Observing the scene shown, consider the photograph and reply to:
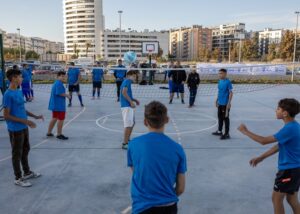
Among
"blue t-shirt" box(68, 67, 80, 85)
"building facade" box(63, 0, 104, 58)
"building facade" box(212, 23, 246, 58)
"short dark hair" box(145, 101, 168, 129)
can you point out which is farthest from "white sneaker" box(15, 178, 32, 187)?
"building facade" box(212, 23, 246, 58)

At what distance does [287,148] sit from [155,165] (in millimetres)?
1852

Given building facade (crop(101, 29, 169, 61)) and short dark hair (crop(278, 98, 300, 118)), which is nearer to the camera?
short dark hair (crop(278, 98, 300, 118))

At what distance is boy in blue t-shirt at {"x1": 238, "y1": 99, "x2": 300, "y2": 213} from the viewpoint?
349 centimetres

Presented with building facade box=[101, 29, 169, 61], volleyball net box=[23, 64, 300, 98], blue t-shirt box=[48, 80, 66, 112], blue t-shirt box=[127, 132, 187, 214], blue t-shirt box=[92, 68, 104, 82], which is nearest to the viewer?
blue t-shirt box=[127, 132, 187, 214]

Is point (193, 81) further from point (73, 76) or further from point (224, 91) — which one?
point (224, 91)

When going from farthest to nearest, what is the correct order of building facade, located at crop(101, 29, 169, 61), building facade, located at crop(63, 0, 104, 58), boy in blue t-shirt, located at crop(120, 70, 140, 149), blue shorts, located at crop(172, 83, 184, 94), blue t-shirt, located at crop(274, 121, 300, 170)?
1. building facade, located at crop(63, 0, 104, 58)
2. building facade, located at crop(101, 29, 169, 61)
3. blue shorts, located at crop(172, 83, 184, 94)
4. boy in blue t-shirt, located at crop(120, 70, 140, 149)
5. blue t-shirt, located at crop(274, 121, 300, 170)

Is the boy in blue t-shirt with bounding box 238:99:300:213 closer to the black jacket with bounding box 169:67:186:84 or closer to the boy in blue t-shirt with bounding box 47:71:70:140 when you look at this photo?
the boy in blue t-shirt with bounding box 47:71:70:140

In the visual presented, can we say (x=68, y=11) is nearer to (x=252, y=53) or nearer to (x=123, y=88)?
(x=252, y=53)

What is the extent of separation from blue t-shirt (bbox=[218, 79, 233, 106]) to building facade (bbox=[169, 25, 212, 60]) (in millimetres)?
149344

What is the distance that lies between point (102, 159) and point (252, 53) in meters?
83.4

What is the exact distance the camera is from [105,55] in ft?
464

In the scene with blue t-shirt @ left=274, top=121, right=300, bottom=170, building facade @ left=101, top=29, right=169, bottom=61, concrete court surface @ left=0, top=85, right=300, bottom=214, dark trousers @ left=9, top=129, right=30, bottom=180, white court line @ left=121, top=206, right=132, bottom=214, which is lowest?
white court line @ left=121, top=206, right=132, bottom=214

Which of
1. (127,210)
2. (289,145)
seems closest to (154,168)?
(289,145)

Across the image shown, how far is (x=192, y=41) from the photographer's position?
168 m
